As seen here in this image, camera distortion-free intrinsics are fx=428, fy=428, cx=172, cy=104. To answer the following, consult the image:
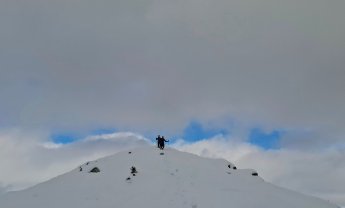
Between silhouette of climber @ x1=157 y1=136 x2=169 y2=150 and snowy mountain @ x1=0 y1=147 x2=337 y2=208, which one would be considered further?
silhouette of climber @ x1=157 y1=136 x2=169 y2=150

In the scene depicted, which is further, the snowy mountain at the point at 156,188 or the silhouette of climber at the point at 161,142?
the silhouette of climber at the point at 161,142

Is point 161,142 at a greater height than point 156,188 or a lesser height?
greater

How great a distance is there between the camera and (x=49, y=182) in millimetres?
51062

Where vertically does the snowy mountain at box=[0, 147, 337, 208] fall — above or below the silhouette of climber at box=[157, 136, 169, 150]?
below

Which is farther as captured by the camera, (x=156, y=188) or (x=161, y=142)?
(x=161, y=142)

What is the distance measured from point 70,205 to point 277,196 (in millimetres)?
20401

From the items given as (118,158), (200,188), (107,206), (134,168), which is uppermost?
(118,158)

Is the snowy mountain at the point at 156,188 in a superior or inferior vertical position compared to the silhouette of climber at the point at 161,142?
inferior

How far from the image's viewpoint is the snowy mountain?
39406mm

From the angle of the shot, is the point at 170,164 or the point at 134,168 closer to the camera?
the point at 134,168

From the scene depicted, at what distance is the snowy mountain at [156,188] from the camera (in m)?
39.4

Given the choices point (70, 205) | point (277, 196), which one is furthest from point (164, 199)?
point (277, 196)

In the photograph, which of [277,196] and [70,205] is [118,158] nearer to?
[70,205]

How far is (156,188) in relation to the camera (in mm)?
42969
